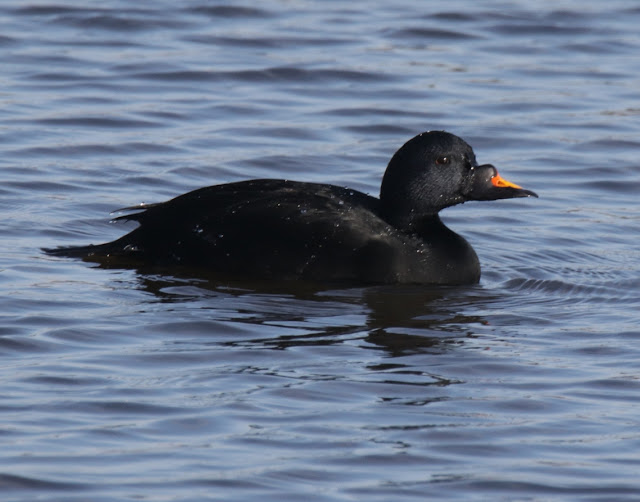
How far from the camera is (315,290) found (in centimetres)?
811

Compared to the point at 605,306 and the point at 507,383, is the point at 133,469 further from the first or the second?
the point at 605,306

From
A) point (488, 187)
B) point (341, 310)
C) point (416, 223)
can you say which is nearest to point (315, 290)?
point (341, 310)

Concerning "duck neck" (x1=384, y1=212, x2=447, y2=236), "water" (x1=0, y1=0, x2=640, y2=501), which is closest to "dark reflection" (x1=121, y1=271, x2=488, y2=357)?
"water" (x1=0, y1=0, x2=640, y2=501)

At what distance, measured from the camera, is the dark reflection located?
23.7 ft

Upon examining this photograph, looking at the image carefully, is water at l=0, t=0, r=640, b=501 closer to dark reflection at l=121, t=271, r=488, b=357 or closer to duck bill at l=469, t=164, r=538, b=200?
dark reflection at l=121, t=271, r=488, b=357

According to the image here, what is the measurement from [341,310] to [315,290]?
0.38m

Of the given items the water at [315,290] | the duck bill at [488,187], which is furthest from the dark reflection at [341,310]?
the duck bill at [488,187]

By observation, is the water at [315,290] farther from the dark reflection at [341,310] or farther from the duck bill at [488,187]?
the duck bill at [488,187]

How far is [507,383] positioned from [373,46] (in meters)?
8.90

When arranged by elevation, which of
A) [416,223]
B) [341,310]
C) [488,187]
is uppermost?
[488,187]

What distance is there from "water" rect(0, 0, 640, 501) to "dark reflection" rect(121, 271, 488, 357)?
0.02 metres

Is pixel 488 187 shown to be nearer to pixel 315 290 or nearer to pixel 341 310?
pixel 315 290

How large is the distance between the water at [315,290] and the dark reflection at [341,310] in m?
0.02

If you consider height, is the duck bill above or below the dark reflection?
above
